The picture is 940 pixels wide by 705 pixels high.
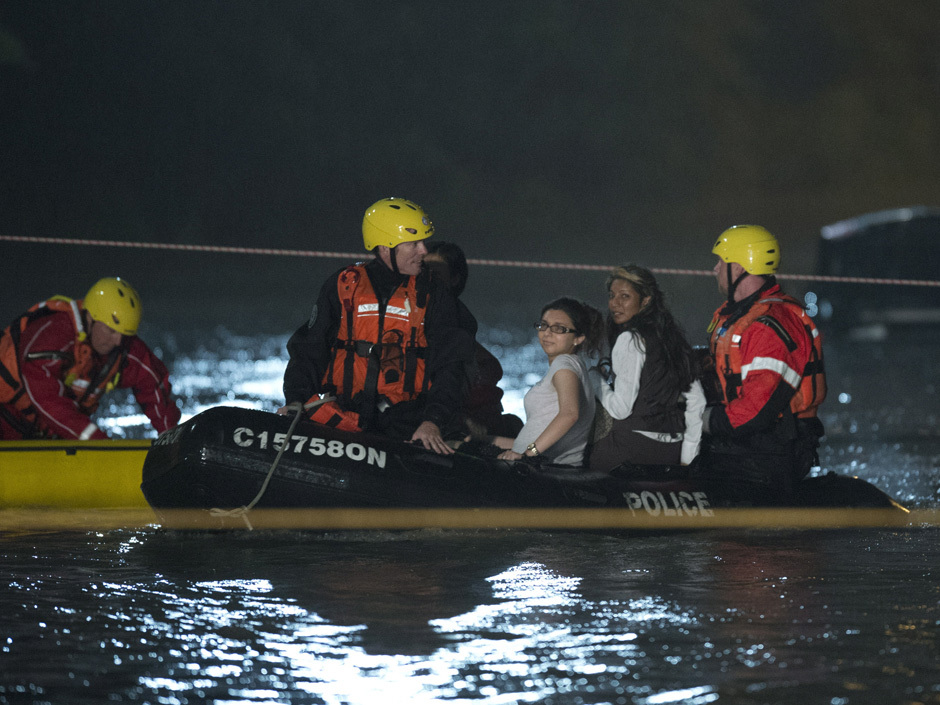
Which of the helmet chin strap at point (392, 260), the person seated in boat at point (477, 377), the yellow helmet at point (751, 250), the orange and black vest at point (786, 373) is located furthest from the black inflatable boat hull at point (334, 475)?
the yellow helmet at point (751, 250)

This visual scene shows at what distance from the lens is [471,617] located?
4.16 m

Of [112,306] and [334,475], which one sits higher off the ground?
[112,306]

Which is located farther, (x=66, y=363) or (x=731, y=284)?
(x=66, y=363)

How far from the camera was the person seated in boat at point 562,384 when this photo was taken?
17.5 feet

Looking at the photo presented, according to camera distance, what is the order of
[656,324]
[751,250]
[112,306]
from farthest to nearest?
[112,306], [751,250], [656,324]

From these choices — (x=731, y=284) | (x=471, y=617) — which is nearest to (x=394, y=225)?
(x=731, y=284)

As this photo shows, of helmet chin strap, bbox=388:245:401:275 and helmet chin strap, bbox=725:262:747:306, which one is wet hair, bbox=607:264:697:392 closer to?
helmet chin strap, bbox=725:262:747:306

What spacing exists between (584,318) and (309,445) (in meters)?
1.35

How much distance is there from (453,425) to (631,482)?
0.88m

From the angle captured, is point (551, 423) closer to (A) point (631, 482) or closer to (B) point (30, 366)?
(A) point (631, 482)

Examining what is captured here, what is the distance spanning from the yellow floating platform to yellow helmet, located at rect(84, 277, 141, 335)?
2.29 ft

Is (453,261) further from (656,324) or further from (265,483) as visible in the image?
(265,483)

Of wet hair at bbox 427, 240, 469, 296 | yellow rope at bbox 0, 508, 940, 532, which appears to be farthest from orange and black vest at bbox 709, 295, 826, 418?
wet hair at bbox 427, 240, 469, 296

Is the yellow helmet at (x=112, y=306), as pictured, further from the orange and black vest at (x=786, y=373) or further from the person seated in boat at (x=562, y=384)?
the orange and black vest at (x=786, y=373)
